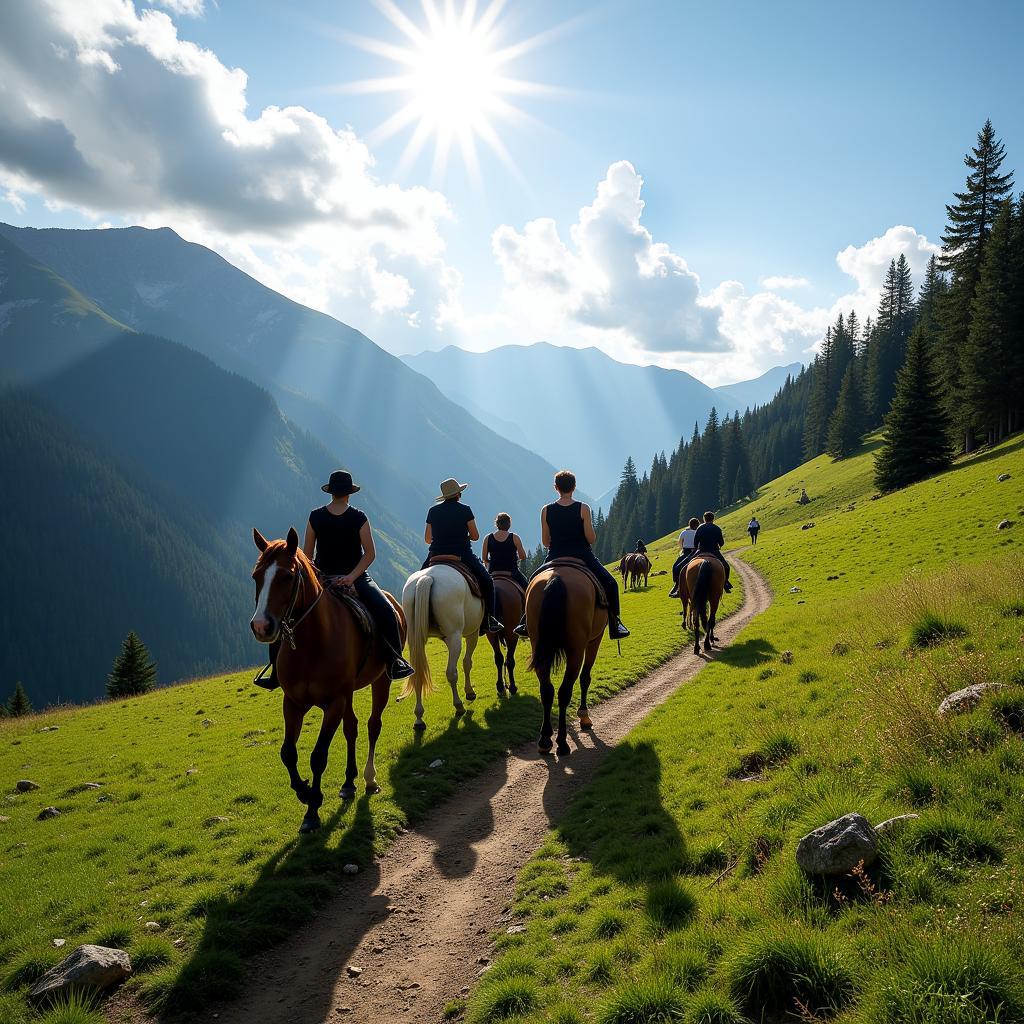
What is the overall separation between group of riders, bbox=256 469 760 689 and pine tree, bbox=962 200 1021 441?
48.9m

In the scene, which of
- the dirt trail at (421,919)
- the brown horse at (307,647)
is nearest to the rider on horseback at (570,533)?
the dirt trail at (421,919)

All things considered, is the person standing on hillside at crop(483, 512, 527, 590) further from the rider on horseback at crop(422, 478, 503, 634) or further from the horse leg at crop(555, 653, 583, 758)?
the horse leg at crop(555, 653, 583, 758)

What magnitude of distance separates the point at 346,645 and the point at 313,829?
2.64 meters

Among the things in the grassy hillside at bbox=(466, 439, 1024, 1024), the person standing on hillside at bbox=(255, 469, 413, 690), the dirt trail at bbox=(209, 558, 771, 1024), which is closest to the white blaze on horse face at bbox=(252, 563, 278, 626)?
the person standing on hillside at bbox=(255, 469, 413, 690)

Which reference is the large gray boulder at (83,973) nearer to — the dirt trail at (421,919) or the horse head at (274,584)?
the dirt trail at (421,919)

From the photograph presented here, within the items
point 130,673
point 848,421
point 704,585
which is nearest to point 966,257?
point 848,421

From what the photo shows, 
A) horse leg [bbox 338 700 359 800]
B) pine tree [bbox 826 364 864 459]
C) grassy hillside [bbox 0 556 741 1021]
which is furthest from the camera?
pine tree [bbox 826 364 864 459]

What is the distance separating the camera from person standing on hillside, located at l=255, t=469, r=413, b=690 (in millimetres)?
9852

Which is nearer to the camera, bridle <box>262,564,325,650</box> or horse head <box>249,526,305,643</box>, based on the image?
horse head <box>249,526,305,643</box>

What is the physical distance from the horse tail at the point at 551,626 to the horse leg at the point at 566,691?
354mm

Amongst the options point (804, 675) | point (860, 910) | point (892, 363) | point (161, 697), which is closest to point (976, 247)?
point (892, 363)

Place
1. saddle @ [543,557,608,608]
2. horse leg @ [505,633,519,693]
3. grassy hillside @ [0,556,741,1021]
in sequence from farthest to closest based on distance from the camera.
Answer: horse leg @ [505,633,519,693] → saddle @ [543,557,608,608] → grassy hillside @ [0,556,741,1021]

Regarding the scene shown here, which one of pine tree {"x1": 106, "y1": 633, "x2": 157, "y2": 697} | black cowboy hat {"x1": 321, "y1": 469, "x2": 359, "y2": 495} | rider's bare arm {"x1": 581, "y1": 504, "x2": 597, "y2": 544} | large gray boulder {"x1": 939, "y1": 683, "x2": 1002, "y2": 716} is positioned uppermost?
black cowboy hat {"x1": 321, "y1": 469, "x2": 359, "y2": 495}

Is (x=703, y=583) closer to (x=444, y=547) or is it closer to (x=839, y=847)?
(x=444, y=547)
